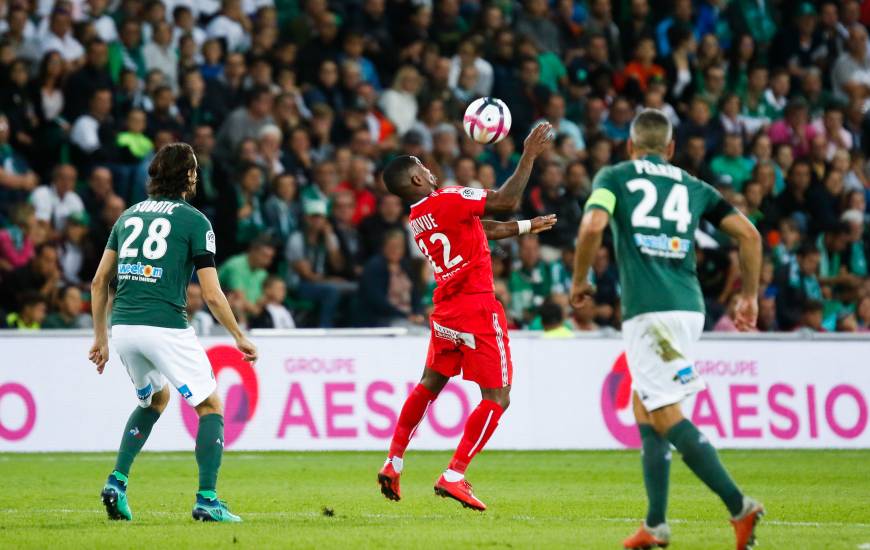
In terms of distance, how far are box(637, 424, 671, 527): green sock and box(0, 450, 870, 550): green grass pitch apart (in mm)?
491

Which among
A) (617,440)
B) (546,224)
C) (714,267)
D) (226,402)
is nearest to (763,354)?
(617,440)

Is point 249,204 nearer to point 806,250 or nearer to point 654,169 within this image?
point 806,250

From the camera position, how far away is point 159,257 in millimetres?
9086

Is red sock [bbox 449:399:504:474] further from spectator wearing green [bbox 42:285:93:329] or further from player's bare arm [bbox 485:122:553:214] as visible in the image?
spectator wearing green [bbox 42:285:93:329]

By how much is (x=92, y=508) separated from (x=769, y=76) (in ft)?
53.3

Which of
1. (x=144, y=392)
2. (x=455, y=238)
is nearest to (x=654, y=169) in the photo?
(x=455, y=238)

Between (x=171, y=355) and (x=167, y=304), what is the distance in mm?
319

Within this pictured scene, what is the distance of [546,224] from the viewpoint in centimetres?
987

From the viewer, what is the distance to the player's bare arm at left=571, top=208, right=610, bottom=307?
7496 mm

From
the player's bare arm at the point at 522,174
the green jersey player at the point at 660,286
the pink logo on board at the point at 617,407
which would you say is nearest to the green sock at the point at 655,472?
the green jersey player at the point at 660,286

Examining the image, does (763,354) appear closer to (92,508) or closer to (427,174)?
(427,174)

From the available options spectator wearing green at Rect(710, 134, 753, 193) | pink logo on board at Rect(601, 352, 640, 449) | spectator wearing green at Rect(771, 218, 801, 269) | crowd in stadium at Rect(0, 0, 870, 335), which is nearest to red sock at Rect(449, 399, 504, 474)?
pink logo on board at Rect(601, 352, 640, 449)

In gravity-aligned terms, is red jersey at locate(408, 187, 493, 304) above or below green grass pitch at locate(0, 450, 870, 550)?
above

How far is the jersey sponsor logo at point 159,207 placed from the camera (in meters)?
9.12
